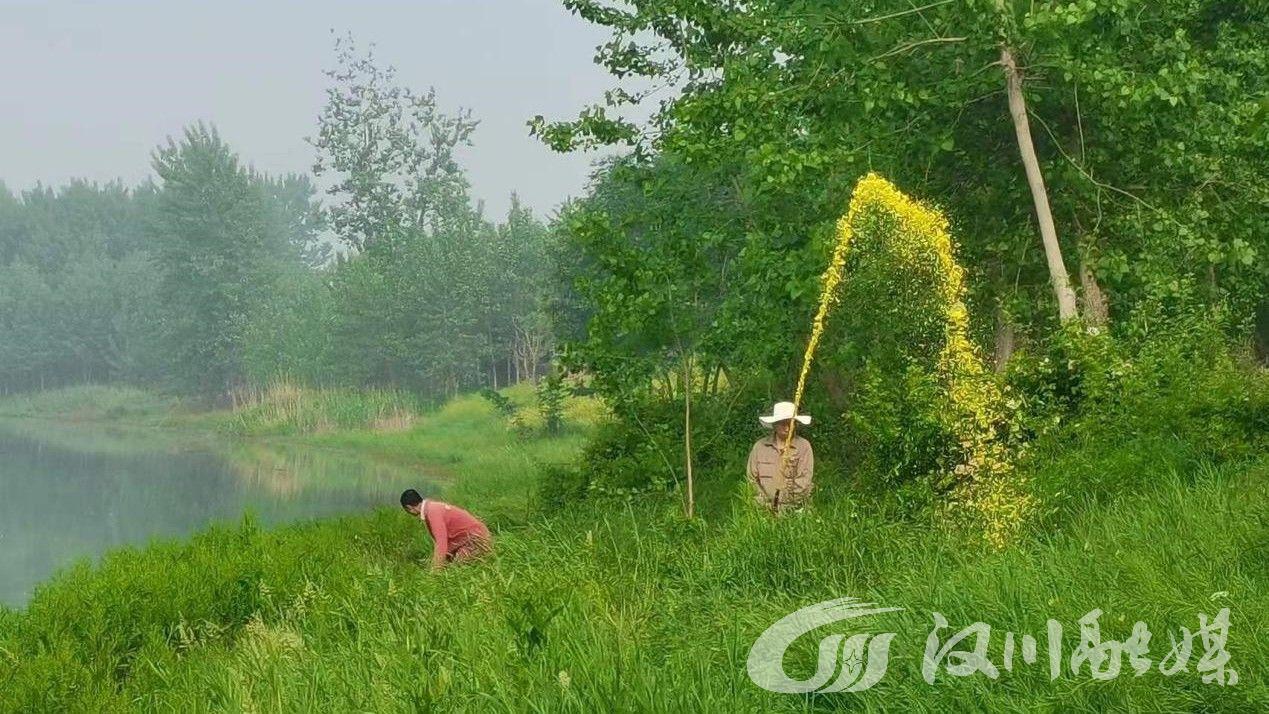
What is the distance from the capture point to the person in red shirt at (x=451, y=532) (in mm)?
12180

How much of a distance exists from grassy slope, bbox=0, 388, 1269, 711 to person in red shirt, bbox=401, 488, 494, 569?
25cm

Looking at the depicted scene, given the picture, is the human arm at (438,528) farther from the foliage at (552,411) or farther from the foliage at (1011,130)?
the foliage at (552,411)

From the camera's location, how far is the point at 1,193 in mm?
133000

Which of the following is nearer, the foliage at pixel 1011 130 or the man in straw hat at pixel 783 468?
the man in straw hat at pixel 783 468

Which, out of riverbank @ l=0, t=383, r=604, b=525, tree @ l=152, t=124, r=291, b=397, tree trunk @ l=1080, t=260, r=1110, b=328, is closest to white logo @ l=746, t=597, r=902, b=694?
tree trunk @ l=1080, t=260, r=1110, b=328

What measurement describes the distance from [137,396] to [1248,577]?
256 ft

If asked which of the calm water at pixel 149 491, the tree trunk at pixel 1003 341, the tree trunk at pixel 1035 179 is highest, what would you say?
the tree trunk at pixel 1035 179

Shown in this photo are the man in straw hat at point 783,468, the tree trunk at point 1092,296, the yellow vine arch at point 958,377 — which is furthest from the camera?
the tree trunk at point 1092,296

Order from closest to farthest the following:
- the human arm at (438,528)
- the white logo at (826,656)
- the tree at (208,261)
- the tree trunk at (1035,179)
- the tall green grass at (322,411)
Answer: the white logo at (826,656) → the human arm at (438,528) → the tree trunk at (1035,179) → the tall green grass at (322,411) → the tree at (208,261)

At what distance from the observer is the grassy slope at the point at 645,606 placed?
20.4 ft

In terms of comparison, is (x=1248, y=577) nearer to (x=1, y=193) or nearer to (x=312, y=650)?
(x=312, y=650)

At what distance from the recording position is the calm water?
3375 cm

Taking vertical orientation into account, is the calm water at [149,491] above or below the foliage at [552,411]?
below

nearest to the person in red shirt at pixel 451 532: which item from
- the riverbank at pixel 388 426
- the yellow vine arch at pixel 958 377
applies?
the yellow vine arch at pixel 958 377
